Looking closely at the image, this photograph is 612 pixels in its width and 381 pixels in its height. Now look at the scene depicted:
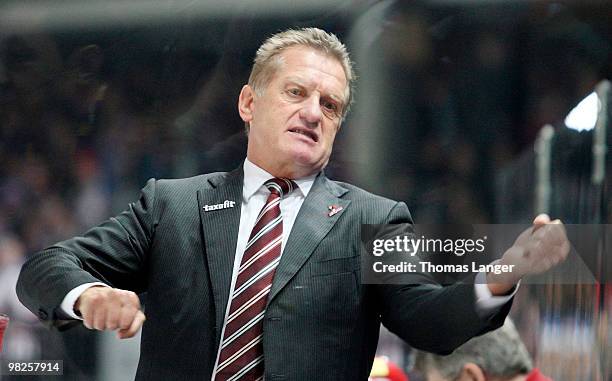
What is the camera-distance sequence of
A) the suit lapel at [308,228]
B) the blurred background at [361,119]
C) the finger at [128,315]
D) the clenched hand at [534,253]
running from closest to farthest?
1. the finger at [128,315]
2. the clenched hand at [534,253]
3. the suit lapel at [308,228]
4. the blurred background at [361,119]

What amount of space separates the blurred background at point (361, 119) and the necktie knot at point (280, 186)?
0.12m

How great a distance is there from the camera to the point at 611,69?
6.40 feet

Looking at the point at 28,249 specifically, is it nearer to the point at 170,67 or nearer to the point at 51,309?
the point at 51,309

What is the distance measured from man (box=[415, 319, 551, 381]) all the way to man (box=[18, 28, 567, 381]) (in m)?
0.09

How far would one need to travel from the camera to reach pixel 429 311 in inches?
70.1

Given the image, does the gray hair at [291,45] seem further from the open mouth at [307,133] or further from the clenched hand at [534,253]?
the clenched hand at [534,253]

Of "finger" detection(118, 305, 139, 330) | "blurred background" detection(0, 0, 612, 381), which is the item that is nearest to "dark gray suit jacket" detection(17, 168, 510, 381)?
"blurred background" detection(0, 0, 612, 381)

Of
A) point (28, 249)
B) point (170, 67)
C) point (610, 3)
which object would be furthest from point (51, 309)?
point (610, 3)

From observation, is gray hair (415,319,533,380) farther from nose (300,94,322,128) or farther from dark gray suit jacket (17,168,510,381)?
nose (300,94,322,128)

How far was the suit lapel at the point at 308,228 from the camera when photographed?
1812mm

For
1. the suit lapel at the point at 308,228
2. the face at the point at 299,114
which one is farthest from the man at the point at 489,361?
the face at the point at 299,114

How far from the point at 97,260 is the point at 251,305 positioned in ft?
1.02

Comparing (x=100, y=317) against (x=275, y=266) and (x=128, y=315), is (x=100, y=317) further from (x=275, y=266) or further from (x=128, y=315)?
(x=275, y=266)

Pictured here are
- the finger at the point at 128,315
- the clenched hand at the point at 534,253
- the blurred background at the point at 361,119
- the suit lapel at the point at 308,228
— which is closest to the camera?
the finger at the point at 128,315
